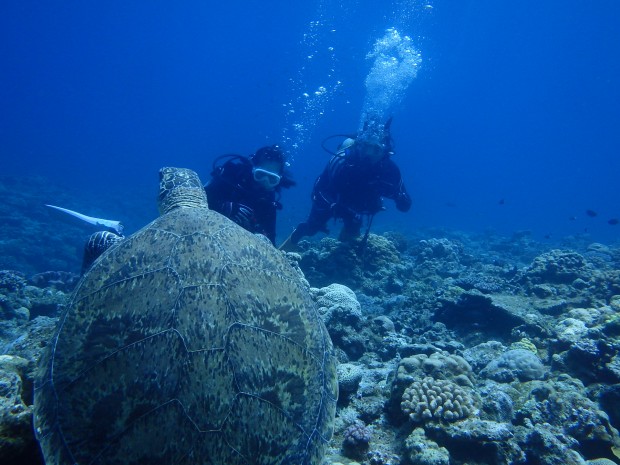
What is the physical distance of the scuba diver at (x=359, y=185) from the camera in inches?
357

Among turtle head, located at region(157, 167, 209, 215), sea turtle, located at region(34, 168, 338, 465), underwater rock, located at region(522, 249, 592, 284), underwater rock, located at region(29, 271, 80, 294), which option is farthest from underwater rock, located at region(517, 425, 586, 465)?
underwater rock, located at region(29, 271, 80, 294)

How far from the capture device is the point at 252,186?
6.55 meters

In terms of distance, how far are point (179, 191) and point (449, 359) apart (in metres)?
3.82

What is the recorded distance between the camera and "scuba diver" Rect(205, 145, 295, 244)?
20.7ft

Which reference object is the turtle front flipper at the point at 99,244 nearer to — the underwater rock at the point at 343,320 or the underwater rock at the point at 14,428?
the underwater rock at the point at 14,428

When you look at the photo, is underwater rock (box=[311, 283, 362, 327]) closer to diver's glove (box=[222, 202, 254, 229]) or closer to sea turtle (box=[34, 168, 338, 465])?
diver's glove (box=[222, 202, 254, 229])

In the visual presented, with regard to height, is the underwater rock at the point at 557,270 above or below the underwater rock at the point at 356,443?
above

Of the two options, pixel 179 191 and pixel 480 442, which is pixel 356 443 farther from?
pixel 179 191

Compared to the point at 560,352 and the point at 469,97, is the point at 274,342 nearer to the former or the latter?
the point at 560,352

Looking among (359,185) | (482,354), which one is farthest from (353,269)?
(482,354)

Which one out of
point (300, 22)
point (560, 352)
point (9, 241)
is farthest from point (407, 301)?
point (300, 22)

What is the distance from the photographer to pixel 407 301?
7.43 metres

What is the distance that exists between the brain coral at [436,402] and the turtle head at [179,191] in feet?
10.2

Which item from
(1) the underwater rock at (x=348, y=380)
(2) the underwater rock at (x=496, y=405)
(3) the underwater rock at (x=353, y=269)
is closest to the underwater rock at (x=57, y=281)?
(3) the underwater rock at (x=353, y=269)
